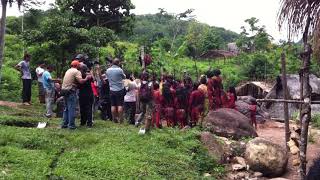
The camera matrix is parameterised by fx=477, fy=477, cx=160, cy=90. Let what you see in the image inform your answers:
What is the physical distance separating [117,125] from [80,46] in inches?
243

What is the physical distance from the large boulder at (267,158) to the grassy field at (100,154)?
0.91 metres

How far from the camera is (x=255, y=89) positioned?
90.3 feet

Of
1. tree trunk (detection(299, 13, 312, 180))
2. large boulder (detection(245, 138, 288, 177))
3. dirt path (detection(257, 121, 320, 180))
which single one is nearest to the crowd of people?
dirt path (detection(257, 121, 320, 180))

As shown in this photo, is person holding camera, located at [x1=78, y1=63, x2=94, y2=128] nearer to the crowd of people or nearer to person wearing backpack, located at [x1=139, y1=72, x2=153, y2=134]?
the crowd of people

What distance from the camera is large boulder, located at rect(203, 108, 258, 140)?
12250mm

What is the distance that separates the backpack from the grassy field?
172 centimetres

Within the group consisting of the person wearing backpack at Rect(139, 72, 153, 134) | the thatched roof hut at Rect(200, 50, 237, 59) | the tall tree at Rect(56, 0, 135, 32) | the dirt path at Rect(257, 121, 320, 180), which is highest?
the tall tree at Rect(56, 0, 135, 32)

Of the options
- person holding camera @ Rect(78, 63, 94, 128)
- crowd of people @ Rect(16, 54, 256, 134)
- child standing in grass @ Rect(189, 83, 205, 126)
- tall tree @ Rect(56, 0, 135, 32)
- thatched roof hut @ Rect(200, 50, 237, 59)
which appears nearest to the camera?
person holding camera @ Rect(78, 63, 94, 128)

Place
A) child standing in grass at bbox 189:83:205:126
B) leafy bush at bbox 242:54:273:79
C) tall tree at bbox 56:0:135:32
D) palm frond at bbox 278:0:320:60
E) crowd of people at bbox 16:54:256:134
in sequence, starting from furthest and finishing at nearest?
leafy bush at bbox 242:54:273:79
tall tree at bbox 56:0:135:32
child standing in grass at bbox 189:83:205:126
crowd of people at bbox 16:54:256:134
palm frond at bbox 278:0:320:60

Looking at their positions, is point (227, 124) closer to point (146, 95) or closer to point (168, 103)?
point (168, 103)

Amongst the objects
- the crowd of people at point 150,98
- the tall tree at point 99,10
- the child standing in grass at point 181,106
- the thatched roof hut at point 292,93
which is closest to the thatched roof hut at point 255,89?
the thatched roof hut at point 292,93

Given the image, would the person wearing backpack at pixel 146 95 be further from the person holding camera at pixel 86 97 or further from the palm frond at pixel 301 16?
the palm frond at pixel 301 16

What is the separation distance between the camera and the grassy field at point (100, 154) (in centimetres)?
788

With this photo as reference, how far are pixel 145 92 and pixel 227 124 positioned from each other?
2320 mm
